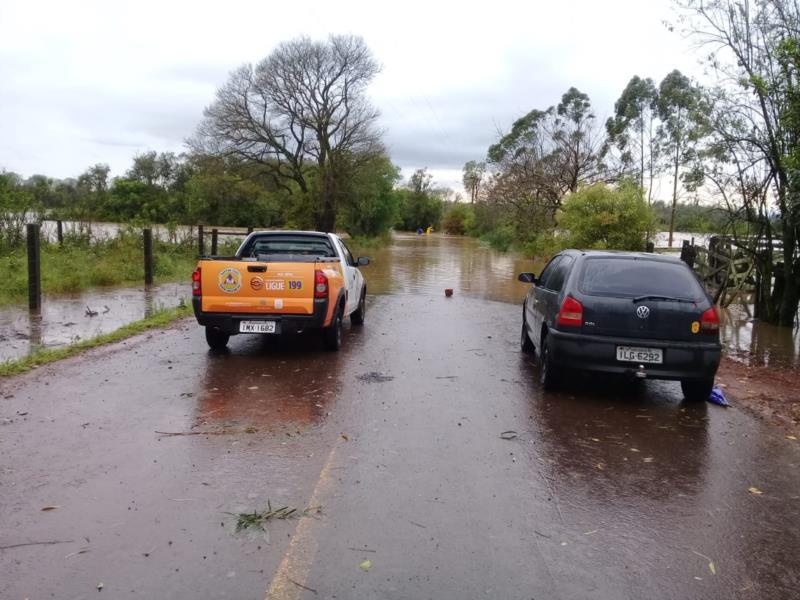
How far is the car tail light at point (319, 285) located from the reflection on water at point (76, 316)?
12.1 feet

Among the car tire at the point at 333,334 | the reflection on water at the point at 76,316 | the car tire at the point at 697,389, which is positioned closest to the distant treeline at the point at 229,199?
the reflection on water at the point at 76,316

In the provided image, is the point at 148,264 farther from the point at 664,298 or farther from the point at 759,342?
the point at 759,342

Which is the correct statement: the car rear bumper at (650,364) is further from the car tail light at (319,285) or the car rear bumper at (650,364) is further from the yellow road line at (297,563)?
the yellow road line at (297,563)

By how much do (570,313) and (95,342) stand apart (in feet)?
21.2

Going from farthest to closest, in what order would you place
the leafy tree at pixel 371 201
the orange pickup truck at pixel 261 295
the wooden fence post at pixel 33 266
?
the leafy tree at pixel 371 201, the wooden fence post at pixel 33 266, the orange pickup truck at pixel 261 295

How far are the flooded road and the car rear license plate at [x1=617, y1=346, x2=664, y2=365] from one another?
1.81 ft

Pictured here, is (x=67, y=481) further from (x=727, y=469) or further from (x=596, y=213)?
(x=596, y=213)

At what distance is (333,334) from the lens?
28.9 ft

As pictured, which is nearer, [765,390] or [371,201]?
[765,390]

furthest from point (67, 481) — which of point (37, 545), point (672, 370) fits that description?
point (672, 370)

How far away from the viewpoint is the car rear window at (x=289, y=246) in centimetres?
1013

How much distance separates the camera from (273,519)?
12.4ft

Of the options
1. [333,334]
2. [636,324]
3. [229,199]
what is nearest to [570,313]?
[636,324]

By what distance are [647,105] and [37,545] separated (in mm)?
52297
